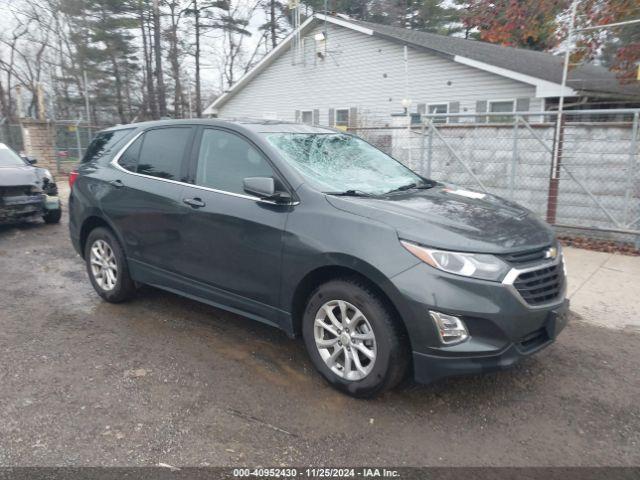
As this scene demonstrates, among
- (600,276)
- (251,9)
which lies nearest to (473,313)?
(600,276)

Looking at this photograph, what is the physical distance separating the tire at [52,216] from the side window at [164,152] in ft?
17.7

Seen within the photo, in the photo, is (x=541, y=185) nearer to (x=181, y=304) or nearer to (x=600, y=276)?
(x=600, y=276)

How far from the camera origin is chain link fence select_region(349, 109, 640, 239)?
23.2 feet

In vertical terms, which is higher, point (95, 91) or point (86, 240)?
point (95, 91)

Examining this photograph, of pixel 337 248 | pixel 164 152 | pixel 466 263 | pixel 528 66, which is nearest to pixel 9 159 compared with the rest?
pixel 164 152

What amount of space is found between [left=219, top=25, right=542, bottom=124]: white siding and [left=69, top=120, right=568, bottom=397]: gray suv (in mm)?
12161

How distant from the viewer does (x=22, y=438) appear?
287 cm

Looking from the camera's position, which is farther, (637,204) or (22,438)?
(637,204)

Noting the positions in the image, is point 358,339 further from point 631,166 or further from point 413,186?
point 631,166

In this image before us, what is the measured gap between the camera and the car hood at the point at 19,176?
8.08 meters

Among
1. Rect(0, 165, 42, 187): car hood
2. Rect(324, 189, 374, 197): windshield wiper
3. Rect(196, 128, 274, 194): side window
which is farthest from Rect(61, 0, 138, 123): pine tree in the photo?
Rect(324, 189, 374, 197): windshield wiper

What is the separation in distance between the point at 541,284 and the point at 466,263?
58 centimetres

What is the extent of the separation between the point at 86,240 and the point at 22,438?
2.74 metres

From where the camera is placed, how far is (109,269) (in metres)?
4.95
